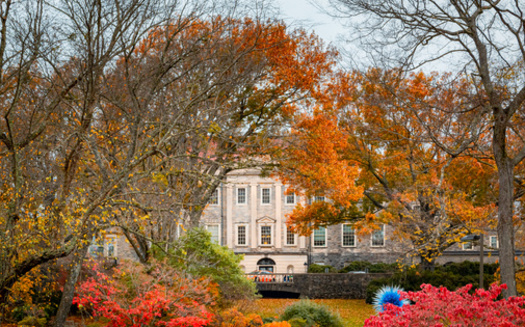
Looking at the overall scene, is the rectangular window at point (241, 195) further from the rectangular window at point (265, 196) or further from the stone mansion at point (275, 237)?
the rectangular window at point (265, 196)

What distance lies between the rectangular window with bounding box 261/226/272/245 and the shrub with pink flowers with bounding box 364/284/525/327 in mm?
46068

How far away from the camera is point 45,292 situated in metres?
15.9

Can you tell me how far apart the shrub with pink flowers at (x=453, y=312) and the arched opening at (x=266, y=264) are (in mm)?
45544

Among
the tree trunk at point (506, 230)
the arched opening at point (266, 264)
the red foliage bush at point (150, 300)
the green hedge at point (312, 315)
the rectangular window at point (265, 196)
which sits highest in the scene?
the rectangular window at point (265, 196)

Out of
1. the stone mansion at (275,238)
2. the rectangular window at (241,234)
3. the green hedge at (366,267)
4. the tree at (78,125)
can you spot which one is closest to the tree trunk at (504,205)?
the tree at (78,125)

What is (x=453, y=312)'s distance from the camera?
6.93 meters

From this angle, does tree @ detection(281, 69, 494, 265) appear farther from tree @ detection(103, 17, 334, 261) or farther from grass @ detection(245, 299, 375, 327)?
grass @ detection(245, 299, 375, 327)

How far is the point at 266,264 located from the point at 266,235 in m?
2.77

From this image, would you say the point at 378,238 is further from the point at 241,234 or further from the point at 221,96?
the point at 221,96

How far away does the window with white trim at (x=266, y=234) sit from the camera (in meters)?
53.5

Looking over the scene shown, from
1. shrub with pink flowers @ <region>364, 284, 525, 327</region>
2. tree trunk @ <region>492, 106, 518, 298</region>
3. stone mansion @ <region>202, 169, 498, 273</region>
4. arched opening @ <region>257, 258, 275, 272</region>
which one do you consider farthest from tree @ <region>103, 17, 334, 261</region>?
arched opening @ <region>257, 258, 275, 272</region>

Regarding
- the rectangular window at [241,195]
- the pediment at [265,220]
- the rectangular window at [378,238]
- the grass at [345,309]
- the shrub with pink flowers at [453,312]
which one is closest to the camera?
the shrub with pink flowers at [453,312]

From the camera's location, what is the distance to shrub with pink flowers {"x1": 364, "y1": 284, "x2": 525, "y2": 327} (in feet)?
22.1

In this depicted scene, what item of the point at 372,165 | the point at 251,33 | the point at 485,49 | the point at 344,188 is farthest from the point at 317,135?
the point at 485,49
